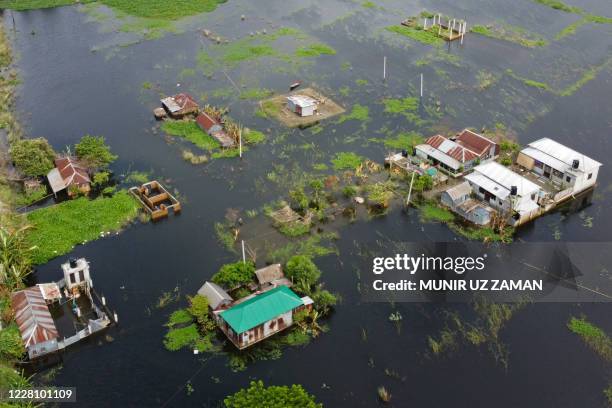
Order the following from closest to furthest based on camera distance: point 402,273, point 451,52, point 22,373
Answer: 1. point 22,373
2. point 402,273
3. point 451,52

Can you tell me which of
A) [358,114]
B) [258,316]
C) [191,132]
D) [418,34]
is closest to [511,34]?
[418,34]

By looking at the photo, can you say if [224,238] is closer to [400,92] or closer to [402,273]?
[402,273]

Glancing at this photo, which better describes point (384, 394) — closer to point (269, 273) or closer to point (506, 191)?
point (269, 273)

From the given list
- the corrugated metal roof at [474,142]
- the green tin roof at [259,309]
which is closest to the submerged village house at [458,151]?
the corrugated metal roof at [474,142]

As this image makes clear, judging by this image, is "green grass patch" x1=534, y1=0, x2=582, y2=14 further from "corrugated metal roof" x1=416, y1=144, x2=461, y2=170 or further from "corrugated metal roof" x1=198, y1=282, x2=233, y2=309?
"corrugated metal roof" x1=198, y1=282, x2=233, y2=309

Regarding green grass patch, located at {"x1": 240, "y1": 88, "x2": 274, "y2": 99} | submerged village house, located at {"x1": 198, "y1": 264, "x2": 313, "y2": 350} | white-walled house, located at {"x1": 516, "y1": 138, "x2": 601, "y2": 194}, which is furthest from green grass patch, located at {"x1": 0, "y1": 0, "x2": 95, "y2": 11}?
white-walled house, located at {"x1": 516, "y1": 138, "x2": 601, "y2": 194}

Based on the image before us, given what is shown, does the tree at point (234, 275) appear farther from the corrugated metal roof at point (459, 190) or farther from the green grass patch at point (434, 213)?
the corrugated metal roof at point (459, 190)

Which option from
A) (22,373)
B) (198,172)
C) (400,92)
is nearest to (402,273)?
(198,172)
